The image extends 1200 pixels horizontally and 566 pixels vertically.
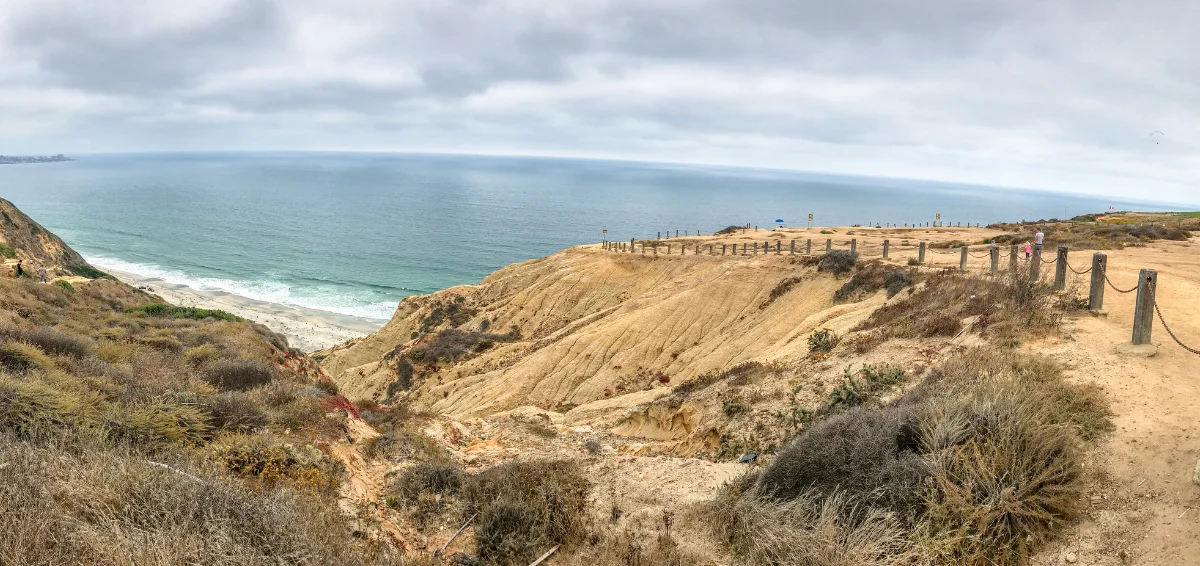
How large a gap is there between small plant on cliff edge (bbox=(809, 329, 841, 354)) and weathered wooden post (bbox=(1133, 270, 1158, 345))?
6614mm

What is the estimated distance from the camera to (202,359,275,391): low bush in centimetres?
1258

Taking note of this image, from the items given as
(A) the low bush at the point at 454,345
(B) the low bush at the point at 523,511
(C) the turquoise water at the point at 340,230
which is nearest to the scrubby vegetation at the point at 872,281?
(B) the low bush at the point at 523,511

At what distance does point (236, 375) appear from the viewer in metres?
13.0

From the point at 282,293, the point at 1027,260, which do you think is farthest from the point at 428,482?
the point at 282,293

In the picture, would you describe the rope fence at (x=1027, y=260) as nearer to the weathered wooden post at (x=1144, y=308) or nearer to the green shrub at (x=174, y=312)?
the weathered wooden post at (x=1144, y=308)

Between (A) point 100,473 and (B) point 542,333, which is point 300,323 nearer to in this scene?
(B) point 542,333

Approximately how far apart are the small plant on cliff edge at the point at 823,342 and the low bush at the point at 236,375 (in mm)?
13434

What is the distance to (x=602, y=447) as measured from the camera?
13172 mm

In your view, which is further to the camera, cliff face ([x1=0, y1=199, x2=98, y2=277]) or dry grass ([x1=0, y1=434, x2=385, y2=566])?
cliff face ([x1=0, y1=199, x2=98, y2=277])

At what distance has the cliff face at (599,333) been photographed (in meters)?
24.3

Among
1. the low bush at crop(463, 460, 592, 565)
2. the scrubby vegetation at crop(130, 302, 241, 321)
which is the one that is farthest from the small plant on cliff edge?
the scrubby vegetation at crop(130, 302, 241, 321)

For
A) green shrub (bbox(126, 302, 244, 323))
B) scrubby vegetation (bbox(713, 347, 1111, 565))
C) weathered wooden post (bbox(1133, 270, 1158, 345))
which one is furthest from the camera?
green shrub (bbox(126, 302, 244, 323))

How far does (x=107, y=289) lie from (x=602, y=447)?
2635cm

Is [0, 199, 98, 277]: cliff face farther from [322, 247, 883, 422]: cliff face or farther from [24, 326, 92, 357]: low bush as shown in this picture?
[24, 326, 92, 357]: low bush
